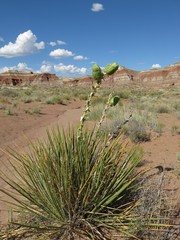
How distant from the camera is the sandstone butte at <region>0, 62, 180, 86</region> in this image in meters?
66.4

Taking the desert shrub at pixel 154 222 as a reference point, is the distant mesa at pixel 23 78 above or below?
above

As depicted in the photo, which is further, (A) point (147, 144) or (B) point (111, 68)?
(A) point (147, 144)

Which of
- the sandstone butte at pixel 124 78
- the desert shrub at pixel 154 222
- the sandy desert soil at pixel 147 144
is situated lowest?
the sandy desert soil at pixel 147 144

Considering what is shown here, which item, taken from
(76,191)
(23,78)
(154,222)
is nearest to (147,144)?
(154,222)

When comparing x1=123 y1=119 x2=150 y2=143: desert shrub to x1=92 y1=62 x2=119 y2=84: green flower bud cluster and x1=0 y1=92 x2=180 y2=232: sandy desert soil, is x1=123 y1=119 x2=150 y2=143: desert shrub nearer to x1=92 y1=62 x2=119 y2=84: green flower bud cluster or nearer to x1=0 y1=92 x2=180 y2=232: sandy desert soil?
x1=0 y1=92 x2=180 y2=232: sandy desert soil

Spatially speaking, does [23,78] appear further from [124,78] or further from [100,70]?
[100,70]

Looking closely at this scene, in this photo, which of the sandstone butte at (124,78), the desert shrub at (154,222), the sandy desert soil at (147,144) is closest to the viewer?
the desert shrub at (154,222)

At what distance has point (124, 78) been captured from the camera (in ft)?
248

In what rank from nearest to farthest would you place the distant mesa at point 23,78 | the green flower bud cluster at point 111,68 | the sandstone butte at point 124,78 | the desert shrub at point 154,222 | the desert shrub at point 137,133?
the green flower bud cluster at point 111,68 → the desert shrub at point 154,222 → the desert shrub at point 137,133 → the sandstone butte at point 124,78 → the distant mesa at point 23,78

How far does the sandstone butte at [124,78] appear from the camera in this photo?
6638 cm

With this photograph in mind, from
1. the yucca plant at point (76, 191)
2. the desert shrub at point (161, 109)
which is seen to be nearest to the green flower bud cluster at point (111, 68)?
the yucca plant at point (76, 191)

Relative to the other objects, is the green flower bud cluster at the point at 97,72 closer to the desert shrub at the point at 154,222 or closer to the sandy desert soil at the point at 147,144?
the sandy desert soil at the point at 147,144

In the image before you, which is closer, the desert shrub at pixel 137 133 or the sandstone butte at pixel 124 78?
the desert shrub at pixel 137 133

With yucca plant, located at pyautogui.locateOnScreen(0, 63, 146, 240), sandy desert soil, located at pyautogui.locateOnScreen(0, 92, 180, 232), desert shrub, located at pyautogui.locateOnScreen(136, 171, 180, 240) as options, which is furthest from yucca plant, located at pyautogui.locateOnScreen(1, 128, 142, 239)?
sandy desert soil, located at pyautogui.locateOnScreen(0, 92, 180, 232)
